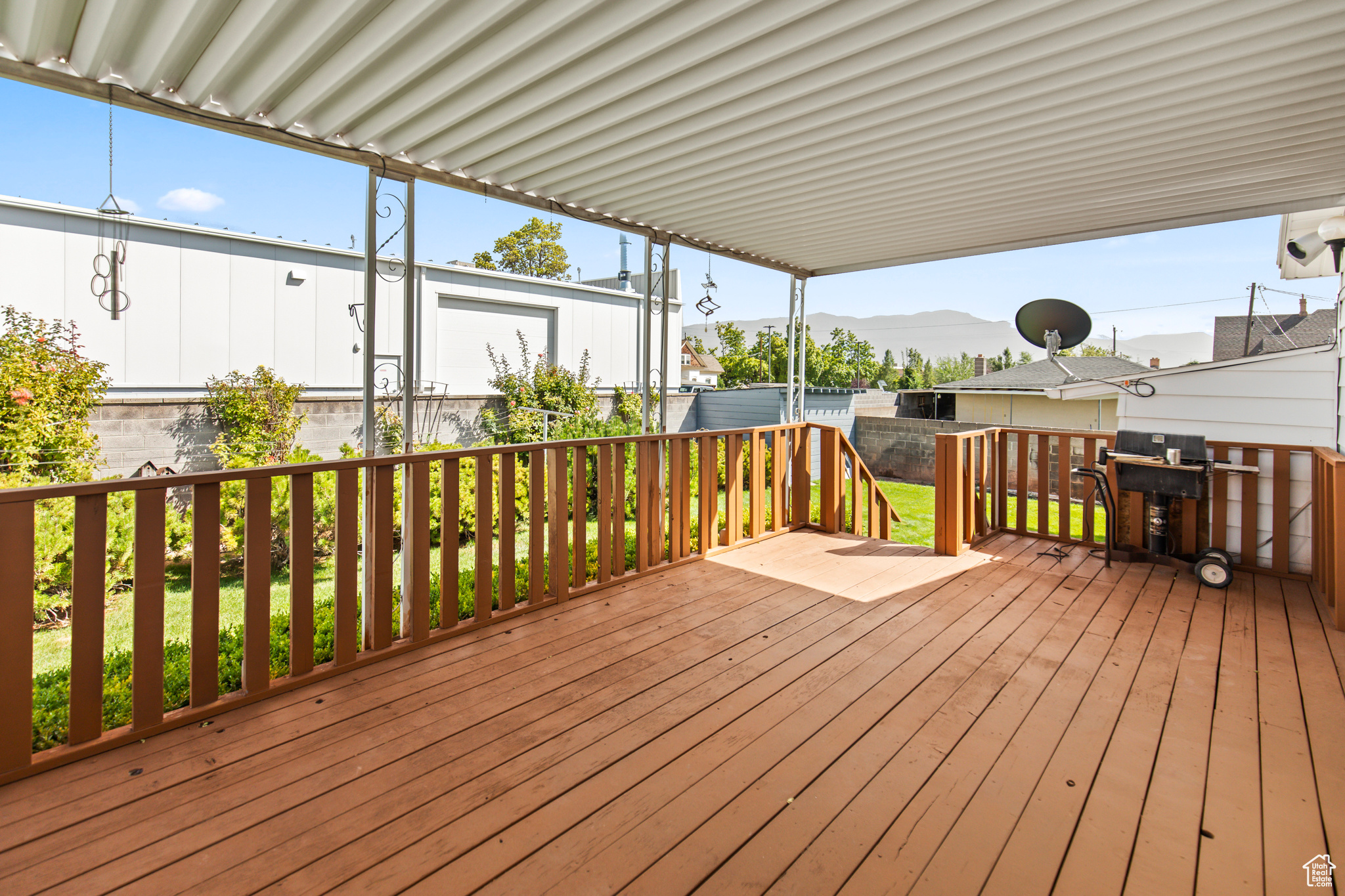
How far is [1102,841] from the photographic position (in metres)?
1.59

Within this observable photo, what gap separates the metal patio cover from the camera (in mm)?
1983

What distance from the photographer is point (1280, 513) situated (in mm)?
3715

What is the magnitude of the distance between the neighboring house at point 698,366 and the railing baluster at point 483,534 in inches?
1045

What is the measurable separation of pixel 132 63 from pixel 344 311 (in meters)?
7.54

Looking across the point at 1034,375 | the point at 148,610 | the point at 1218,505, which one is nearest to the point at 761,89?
the point at 148,610

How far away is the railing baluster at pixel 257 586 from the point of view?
2203mm

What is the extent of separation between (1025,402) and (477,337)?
16.3 m

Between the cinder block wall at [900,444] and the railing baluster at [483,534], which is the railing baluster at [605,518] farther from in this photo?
the cinder block wall at [900,444]

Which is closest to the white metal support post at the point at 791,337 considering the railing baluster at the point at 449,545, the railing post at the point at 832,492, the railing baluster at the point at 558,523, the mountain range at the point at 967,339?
the railing post at the point at 832,492

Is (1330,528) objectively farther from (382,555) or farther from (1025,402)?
(1025,402)

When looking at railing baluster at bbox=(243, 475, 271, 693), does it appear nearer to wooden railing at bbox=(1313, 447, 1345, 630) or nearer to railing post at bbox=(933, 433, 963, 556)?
railing post at bbox=(933, 433, 963, 556)

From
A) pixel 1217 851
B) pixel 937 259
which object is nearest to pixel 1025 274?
pixel 937 259

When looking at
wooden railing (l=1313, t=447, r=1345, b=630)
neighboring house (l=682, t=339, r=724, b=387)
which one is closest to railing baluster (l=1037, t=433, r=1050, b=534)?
wooden railing (l=1313, t=447, r=1345, b=630)

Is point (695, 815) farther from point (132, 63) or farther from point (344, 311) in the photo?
point (344, 311)
